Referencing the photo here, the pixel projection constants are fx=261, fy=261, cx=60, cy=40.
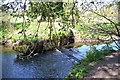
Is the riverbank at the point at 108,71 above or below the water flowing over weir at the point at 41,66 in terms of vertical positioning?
above

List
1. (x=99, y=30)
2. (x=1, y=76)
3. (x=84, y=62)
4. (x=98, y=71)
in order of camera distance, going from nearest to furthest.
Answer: (x=98, y=71), (x=84, y=62), (x=99, y=30), (x=1, y=76)

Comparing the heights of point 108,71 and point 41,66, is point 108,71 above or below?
above

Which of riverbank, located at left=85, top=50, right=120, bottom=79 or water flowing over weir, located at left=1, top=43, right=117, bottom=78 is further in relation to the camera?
water flowing over weir, located at left=1, top=43, right=117, bottom=78

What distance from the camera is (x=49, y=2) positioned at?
4.48 meters

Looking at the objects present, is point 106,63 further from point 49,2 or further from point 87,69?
point 49,2

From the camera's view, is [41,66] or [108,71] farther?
[41,66]

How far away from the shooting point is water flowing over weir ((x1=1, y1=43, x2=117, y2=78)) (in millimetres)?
14101

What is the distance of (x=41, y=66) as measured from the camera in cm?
1587

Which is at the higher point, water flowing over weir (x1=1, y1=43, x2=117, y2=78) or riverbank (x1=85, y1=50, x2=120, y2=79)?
riverbank (x1=85, y1=50, x2=120, y2=79)

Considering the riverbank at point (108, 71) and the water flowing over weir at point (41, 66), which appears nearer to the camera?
the riverbank at point (108, 71)

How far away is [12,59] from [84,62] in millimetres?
8640

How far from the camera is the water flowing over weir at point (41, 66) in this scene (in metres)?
14.1

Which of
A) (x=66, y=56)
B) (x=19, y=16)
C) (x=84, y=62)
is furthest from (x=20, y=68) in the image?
(x=19, y=16)

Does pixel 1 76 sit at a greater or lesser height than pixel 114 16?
lesser
